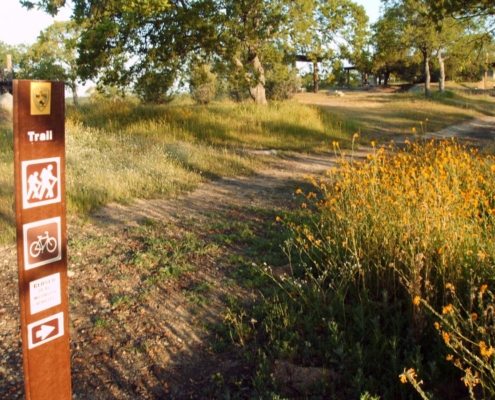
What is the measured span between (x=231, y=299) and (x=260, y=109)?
41.8 feet

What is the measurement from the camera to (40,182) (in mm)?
2205

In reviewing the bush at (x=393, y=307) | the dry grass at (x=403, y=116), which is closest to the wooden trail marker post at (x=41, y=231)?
the bush at (x=393, y=307)

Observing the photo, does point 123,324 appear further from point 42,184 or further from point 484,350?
point 484,350

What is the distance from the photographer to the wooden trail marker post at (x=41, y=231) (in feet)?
7.00

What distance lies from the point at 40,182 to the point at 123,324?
2132 millimetres

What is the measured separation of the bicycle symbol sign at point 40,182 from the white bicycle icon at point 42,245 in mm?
143

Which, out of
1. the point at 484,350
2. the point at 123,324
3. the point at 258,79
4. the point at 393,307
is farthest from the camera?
the point at 258,79

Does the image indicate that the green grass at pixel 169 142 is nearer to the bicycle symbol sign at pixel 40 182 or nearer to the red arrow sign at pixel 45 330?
the red arrow sign at pixel 45 330

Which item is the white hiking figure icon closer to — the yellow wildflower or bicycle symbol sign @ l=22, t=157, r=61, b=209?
bicycle symbol sign @ l=22, t=157, r=61, b=209

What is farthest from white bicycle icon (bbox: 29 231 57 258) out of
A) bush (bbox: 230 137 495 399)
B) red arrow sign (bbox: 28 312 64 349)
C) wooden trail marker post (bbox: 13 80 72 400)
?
bush (bbox: 230 137 495 399)

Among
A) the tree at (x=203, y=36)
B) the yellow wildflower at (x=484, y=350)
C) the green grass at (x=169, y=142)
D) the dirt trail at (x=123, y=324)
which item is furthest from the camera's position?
the tree at (x=203, y=36)

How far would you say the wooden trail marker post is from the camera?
2.13 metres

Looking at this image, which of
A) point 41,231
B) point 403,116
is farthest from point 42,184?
point 403,116

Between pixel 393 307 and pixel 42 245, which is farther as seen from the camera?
pixel 393 307
